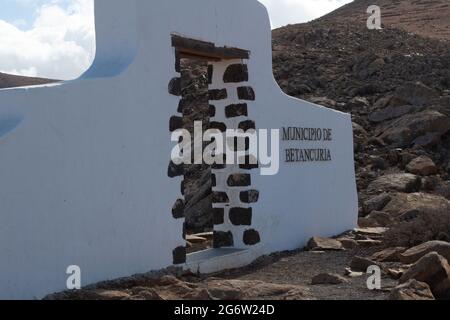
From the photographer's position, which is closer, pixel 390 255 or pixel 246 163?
pixel 390 255

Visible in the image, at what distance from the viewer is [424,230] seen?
998cm

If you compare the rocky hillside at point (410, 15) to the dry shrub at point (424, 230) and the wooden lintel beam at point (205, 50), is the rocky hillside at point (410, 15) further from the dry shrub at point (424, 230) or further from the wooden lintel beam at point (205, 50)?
the wooden lintel beam at point (205, 50)

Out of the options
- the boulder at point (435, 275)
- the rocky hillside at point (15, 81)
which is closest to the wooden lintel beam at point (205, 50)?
the boulder at point (435, 275)

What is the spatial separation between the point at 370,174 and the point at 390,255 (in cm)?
816

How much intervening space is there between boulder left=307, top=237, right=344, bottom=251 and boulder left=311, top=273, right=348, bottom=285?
2713mm

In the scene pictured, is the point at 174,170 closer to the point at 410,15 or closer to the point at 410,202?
the point at 410,202

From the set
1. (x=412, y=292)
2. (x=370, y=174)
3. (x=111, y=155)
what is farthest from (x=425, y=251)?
(x=370, y=174)

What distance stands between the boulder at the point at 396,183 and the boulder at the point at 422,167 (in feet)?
1.73

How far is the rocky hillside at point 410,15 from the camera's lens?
35622mm

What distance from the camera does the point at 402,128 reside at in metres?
19.0

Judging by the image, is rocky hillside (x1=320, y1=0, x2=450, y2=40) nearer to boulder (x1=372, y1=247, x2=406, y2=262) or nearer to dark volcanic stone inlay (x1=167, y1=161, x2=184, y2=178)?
boulder (x1=372, y1=247, x2=406, y2=262)

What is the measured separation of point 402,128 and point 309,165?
26.8 feet

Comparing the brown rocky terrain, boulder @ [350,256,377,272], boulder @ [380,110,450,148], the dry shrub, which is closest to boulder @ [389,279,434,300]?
the brown rocky terrain

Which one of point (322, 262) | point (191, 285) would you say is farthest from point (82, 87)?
point (322, 262)
